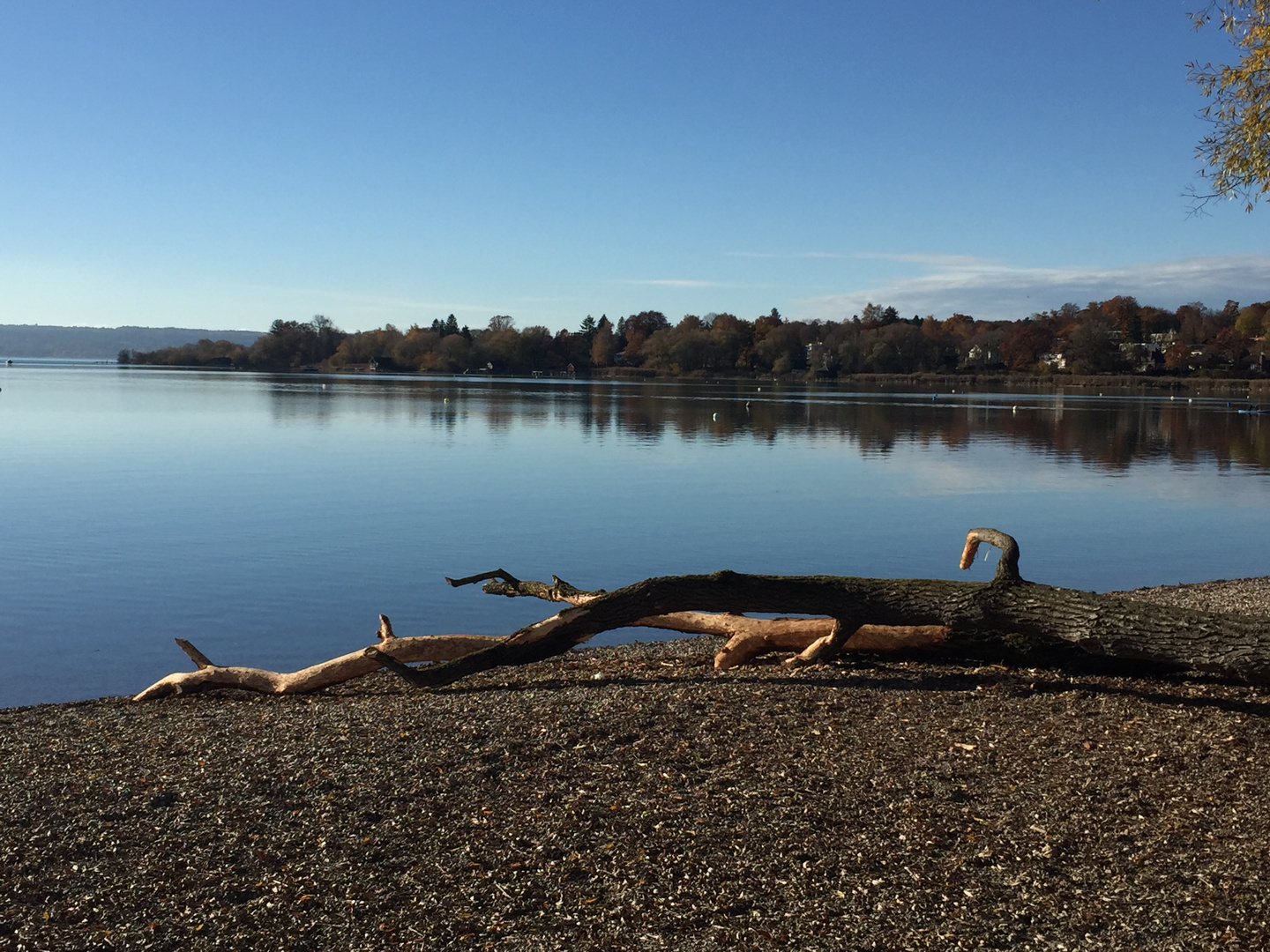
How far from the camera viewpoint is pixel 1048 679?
351 inches

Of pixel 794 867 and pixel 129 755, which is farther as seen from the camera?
pixel 129 755

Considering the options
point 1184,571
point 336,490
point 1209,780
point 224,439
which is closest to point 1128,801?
point 1209,780

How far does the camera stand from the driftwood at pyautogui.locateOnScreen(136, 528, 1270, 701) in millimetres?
8508

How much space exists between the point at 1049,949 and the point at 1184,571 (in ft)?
53.5

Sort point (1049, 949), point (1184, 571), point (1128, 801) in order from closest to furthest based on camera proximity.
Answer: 1. point (1049, 949)
2. point (1128, 801)
3. point (1184, 571)

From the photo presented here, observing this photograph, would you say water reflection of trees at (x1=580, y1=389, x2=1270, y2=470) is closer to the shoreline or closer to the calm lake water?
the calm lake water

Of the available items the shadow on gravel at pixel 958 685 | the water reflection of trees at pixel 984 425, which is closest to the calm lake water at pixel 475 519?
the water reflection of trees at pixel 984 425

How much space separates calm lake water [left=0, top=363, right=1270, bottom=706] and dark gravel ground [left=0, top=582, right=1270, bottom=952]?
5604 mm

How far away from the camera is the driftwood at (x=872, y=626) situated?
8508 millimetres

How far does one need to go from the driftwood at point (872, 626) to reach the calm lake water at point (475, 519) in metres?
4.22

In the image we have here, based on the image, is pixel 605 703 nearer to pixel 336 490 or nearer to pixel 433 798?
pixel 433 798

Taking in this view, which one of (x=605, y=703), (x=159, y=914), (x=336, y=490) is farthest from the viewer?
(x=336, y=490)

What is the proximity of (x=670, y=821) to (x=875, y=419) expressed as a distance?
6368 cm

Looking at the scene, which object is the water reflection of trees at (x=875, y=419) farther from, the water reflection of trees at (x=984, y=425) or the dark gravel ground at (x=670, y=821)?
the dark gravel ground at (x=670, y=821)
